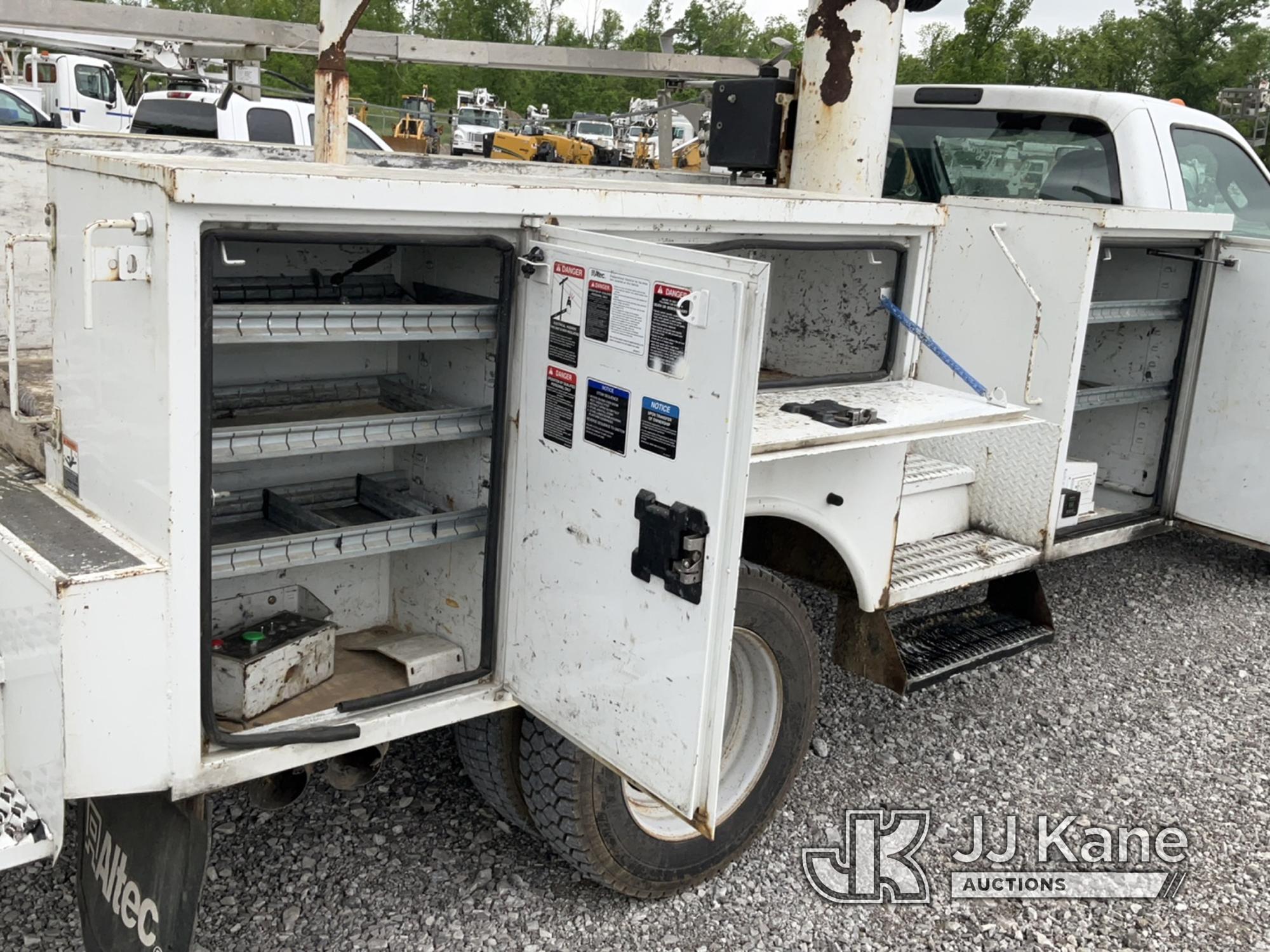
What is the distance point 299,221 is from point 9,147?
5.67 ft

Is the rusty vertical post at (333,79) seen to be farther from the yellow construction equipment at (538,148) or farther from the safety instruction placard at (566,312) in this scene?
the yellow construction equipment at (538,148)

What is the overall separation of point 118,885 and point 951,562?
2.94m

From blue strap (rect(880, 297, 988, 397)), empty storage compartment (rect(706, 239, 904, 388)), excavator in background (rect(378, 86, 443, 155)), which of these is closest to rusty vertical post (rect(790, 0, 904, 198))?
empty storage compartment (rect(706, 239, 904, 388))

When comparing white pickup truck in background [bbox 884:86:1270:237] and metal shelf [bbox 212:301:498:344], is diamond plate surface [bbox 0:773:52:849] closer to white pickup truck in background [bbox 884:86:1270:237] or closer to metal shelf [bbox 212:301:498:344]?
metal shelf [bbox 212:301:498:344]

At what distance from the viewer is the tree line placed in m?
27.7

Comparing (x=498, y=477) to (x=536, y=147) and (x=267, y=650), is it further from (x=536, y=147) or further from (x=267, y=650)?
(x=536, y=147)

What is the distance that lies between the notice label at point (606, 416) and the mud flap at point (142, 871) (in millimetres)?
1198

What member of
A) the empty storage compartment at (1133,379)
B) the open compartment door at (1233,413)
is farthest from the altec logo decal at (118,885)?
the open compartment door at (1233,413)

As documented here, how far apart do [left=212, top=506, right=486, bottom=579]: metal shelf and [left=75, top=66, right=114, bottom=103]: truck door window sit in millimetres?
21300

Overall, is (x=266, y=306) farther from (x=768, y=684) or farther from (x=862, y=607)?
(x=862, y=607)

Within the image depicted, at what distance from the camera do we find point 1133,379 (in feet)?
19.8

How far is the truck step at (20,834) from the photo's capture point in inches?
97.4

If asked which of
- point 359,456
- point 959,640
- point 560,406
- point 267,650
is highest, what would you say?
point 560,406

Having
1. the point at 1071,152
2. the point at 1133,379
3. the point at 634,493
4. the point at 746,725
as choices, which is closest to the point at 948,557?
the point at 746,725
